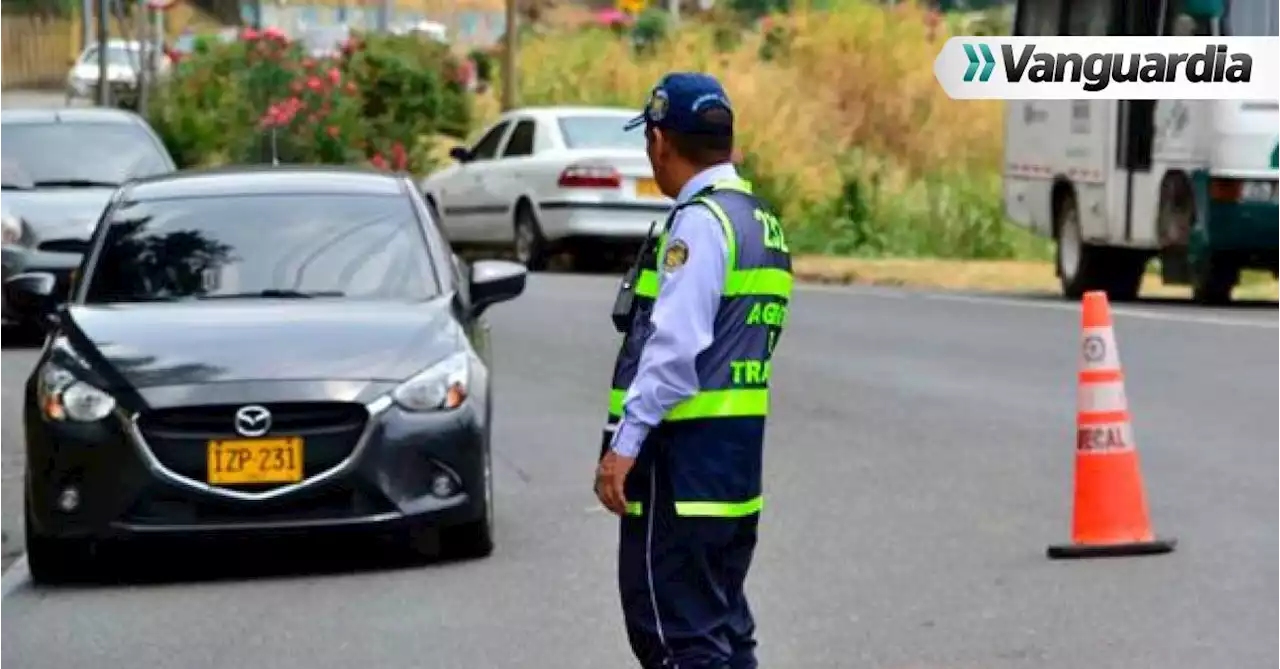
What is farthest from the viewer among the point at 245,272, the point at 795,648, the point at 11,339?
the point at 11,339

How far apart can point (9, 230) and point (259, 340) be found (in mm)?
10071

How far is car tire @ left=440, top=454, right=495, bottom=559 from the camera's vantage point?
11.7 meters

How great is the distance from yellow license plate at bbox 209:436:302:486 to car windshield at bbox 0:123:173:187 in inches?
448

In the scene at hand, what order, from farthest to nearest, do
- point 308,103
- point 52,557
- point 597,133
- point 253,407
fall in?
point 308,103 → point 597,133 → point 52,557 → point 253,407

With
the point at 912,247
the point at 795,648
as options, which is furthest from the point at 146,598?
the point at 912,247

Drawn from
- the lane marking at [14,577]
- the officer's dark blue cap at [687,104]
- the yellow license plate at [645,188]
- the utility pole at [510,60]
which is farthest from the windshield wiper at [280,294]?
the utility pole at [510,60]

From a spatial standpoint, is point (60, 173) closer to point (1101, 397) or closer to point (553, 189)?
point (553, 189)

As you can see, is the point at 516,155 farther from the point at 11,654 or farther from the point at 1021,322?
the point at 11,654

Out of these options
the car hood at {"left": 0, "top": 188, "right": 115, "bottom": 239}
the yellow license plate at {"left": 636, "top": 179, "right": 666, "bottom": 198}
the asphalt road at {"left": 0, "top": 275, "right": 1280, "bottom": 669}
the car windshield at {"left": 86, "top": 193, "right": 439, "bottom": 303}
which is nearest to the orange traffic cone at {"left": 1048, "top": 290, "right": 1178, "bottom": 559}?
the asphalt road at {"left": 0, "top": 275, "right": 1280, "bottom": 669}

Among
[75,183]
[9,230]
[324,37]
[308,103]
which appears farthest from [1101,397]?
[324,37]

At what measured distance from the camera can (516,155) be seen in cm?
Answer: 3148

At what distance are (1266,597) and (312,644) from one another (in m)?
3.18

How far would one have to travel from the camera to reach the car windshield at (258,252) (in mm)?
12297

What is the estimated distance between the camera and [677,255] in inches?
267
